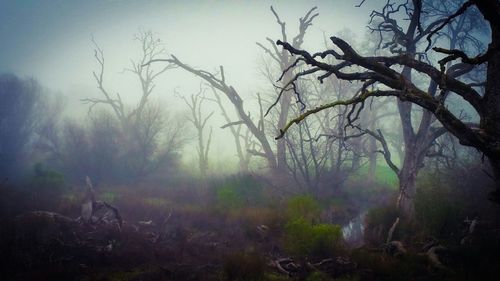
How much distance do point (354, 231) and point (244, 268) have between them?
7.53 metres

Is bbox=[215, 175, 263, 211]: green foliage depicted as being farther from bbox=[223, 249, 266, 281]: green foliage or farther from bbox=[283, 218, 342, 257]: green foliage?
bbox=[223, 249, 266, 281]: green foliage

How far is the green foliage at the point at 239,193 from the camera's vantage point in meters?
15.1

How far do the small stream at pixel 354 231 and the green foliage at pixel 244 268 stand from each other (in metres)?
4.21

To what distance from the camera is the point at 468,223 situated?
8.73 meters

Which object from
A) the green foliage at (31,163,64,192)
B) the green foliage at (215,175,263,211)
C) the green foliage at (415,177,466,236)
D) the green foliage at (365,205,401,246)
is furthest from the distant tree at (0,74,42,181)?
the green foliage at (415,177,466,236)

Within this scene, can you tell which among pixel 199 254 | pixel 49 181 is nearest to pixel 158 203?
pixel 49 181

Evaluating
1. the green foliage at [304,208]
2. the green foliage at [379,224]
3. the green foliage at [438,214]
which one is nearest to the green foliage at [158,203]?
the green foliage at [304,208]

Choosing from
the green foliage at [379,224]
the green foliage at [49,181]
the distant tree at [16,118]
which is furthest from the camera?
the distant tree at [16,118]

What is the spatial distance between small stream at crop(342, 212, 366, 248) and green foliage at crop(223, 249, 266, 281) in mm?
4211

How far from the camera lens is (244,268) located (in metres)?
6.71

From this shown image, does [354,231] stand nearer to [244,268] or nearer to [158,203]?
[244,268]

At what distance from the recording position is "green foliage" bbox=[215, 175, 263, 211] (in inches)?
593

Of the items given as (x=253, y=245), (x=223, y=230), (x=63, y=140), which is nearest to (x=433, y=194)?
(x=253, y=245)

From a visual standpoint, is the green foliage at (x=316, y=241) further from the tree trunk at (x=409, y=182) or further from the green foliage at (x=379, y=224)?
the tree trunk at (x=409, y=182)
